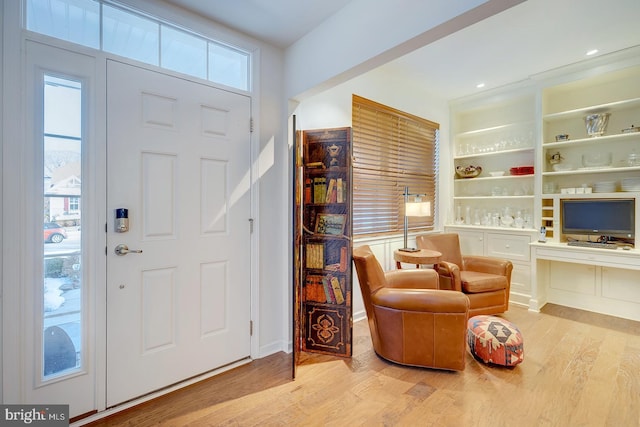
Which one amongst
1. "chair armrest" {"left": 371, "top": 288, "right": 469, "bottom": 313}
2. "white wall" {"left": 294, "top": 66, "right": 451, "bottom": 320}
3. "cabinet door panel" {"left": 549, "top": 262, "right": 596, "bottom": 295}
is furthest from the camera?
"cabinet door panel" {"left": 549, "top": 262, "right": 596, "bottom": 295}

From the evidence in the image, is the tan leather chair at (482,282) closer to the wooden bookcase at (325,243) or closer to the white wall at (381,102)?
the white wall at (381,102)

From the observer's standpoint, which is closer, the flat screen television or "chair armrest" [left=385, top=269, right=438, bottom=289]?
"chair armrest" [left=385, top=269, right=438, bottom=289]

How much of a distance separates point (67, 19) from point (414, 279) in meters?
3.18

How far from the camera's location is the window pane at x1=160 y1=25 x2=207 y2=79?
6.66 ft

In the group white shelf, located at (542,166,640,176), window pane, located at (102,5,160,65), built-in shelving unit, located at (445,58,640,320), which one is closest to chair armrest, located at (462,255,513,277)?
built-in shelving unit, located at (445,58,640,320)

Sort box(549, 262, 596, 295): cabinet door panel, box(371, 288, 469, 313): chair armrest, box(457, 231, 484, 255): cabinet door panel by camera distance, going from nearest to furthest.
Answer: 1. box(371, 288, 469, 313): chair armrest
2. box(549, 262, 596, 295): cabinet door panel
3. box(457, 231, 484, 255): cabinet door panel

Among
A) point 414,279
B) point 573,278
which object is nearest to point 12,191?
point 414,279

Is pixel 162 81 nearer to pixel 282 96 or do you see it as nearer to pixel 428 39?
pixel 282 96

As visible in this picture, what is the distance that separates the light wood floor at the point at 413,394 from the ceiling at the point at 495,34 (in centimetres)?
272

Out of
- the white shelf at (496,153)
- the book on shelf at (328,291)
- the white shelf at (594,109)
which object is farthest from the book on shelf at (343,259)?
the white shelf at (594,109)

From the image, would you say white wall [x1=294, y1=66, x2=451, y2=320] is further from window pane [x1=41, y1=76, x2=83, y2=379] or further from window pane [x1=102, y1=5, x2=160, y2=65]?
window pane [x1=41, y1=76, x2=83, y2=379]

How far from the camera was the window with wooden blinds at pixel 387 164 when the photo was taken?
10.7 ft

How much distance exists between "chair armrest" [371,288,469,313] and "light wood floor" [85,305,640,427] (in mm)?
521

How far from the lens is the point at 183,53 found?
6.94 ft
